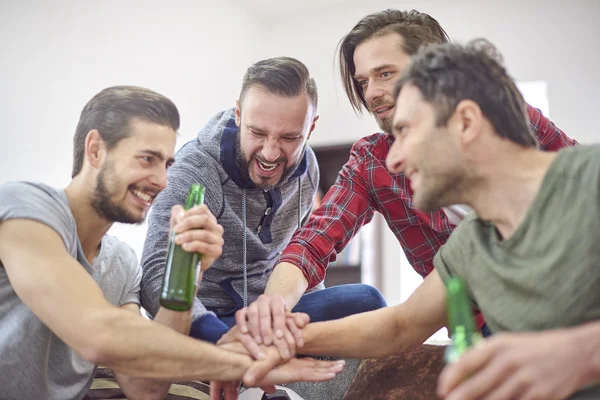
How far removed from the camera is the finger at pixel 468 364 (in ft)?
2.89

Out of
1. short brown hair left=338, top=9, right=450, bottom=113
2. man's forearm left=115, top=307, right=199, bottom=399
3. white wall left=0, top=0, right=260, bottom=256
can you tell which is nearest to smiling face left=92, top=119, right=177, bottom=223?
man's forearm left=115, top=307, right=199, bottom=399

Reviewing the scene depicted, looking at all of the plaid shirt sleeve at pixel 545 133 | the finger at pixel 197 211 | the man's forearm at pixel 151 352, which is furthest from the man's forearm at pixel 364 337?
the plaid shirt sleeve at pixel 545 133

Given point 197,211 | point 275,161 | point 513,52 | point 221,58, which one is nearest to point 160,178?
point 197,211

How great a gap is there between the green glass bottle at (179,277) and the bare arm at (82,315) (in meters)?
0.07

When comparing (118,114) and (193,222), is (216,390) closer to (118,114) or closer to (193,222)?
(193,222)

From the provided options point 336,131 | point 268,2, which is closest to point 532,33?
point 336,131

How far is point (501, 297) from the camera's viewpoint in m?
1.21

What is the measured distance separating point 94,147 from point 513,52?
329cm

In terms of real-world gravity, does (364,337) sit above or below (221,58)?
below

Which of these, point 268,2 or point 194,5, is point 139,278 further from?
point 268,2

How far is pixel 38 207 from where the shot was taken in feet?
4.55

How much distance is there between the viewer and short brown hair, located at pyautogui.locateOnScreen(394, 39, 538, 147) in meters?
1.24

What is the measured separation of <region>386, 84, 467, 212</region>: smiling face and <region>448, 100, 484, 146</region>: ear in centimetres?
1

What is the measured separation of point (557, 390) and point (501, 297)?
293mm
